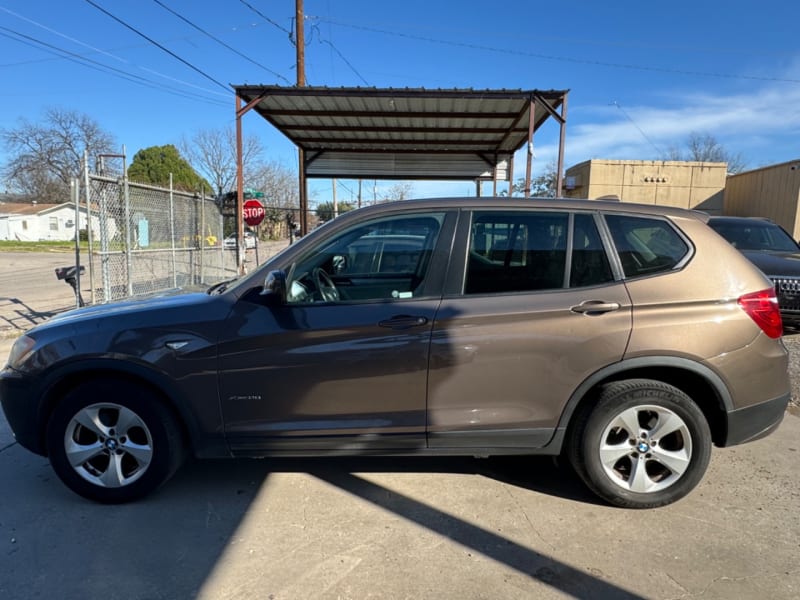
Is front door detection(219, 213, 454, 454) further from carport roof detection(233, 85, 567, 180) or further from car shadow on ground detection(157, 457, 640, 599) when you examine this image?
carport roof detection(233, 85, 567, 180)

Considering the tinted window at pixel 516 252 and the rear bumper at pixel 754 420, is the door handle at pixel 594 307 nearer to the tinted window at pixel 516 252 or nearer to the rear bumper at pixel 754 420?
the tinted window at pixel 516 252

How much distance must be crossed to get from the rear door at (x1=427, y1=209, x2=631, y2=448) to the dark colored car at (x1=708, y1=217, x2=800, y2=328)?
187 inches

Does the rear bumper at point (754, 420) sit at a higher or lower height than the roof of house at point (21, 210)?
lower

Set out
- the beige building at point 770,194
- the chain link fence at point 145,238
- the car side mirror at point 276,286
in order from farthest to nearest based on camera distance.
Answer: the beige building at point 770,194
the chain link fence at point 145,238
the car side mirror at point 276,286

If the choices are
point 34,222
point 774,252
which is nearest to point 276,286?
point 774,252

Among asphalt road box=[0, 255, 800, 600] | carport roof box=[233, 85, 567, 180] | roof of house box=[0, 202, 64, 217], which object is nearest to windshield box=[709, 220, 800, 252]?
carport roof box=[233, 85, 567, 180]

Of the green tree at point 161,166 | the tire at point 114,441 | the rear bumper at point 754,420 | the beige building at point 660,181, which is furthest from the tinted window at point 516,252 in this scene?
the green tree at point 161,166

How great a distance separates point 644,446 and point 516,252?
1.38 m

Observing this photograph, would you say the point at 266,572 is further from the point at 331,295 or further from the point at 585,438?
the point at 585,438

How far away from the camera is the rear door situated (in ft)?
9.32

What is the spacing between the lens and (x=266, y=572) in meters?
2.47

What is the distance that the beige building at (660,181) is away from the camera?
18.0 m

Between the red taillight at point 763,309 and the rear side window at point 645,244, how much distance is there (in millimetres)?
439

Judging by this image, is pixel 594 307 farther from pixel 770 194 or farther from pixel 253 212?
pixel 770 194
